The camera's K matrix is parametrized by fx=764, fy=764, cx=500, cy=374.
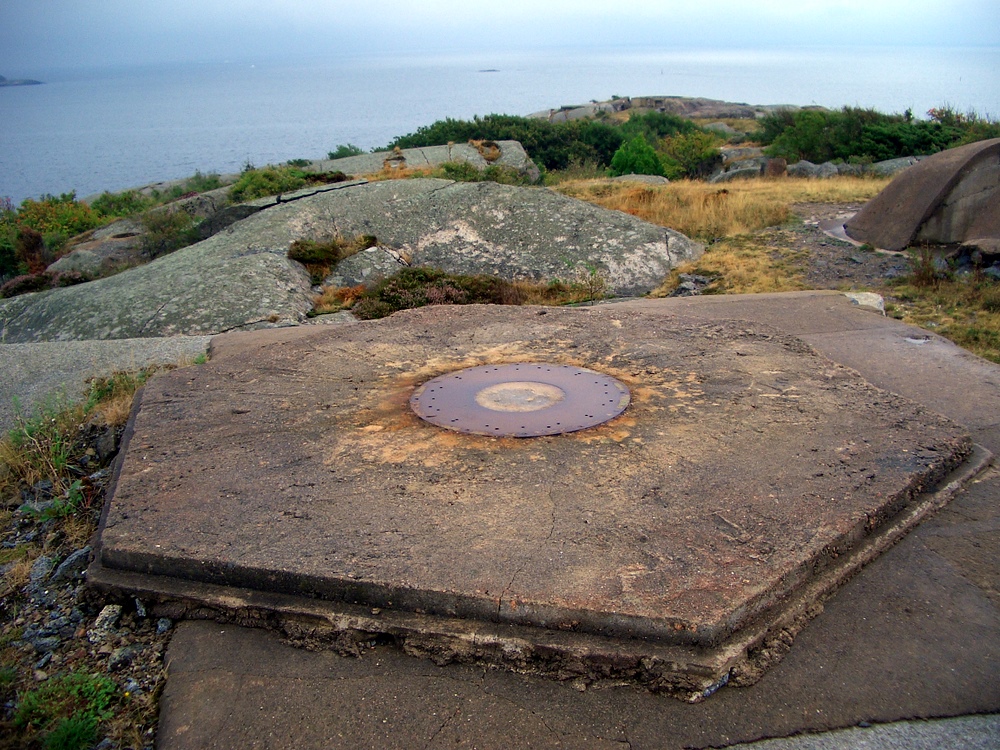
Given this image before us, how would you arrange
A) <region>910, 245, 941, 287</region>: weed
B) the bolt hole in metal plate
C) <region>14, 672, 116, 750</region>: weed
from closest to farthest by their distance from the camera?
<region>14, 672, 116, 750</region>: weed < the bolt hole in metal plate < <region>910, 245, 941, 287</region>: weed

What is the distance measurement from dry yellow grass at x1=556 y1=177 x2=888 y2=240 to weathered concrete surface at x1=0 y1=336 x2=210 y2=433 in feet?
26.8

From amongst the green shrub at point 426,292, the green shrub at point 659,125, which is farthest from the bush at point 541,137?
the green shrub at point 426,292

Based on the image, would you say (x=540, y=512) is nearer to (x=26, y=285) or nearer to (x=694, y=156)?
(x=26, y=285)

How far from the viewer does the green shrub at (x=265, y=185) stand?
15250 millimetres

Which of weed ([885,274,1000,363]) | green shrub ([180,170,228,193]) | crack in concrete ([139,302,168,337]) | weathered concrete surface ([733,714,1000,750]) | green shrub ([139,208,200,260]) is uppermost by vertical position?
weathered concrete surface ([733,714,1000,750])

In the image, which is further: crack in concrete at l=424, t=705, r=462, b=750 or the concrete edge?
the concrete edge

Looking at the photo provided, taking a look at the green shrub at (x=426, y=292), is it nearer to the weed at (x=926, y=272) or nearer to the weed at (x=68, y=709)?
the weed at (x=926, y=272)

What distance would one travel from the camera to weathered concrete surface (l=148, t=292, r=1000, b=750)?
2.27m

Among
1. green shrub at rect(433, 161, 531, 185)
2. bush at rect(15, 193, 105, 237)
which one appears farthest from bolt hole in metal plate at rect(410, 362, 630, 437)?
bush at rect(15, 193, 105, 237)

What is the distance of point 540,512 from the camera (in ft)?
9.85

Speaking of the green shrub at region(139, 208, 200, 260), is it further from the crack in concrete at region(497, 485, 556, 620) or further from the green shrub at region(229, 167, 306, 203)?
the crack in concrete at region(497, 485, 556, 620)

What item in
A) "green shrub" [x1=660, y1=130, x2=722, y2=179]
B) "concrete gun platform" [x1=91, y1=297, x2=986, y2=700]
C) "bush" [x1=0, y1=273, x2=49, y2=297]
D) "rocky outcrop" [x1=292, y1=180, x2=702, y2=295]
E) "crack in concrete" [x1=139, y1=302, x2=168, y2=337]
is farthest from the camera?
"green shrub" [x1=660, y1=130, x2=722, y2=179]

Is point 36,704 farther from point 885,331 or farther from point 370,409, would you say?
point 885,331

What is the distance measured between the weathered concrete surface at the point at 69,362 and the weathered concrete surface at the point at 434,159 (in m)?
14.0
